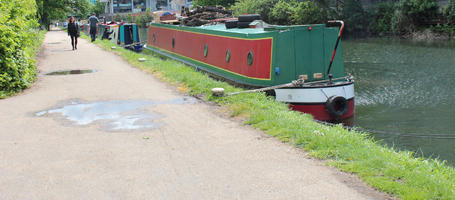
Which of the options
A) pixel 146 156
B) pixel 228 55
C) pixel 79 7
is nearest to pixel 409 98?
→ pixel 228 55

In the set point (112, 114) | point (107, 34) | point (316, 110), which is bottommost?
point (316, 110)

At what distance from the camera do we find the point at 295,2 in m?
39.9

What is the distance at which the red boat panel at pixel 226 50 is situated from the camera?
32.7ft

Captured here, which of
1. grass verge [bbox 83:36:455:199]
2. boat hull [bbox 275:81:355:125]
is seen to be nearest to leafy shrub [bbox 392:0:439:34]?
boat hull [bbox 275:81:355:125]

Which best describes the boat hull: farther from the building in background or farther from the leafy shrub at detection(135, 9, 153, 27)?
the building in background

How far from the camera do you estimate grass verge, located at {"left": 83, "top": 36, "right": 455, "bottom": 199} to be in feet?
13.1

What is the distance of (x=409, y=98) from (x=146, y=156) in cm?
1001

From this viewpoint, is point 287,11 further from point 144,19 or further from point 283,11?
point 144,19

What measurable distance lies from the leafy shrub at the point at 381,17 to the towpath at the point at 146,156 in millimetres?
30463

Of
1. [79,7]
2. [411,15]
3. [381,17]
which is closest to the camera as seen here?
[411,15]

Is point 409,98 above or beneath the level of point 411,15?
beneath

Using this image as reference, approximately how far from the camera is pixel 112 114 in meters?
7.29

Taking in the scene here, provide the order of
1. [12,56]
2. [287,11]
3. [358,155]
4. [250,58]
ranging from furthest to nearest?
[287,11], [250,58], [12,56], [358,155]

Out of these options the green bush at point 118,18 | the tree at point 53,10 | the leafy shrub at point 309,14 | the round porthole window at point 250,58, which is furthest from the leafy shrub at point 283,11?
the green bush at point 118,18
